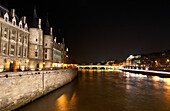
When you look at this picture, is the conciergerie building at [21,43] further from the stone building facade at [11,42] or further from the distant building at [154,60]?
the distant building at [154,60]

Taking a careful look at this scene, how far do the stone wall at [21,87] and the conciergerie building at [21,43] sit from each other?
363 cm

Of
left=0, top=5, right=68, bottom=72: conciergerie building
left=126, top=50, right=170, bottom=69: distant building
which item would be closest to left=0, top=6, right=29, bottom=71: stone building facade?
left=0, top=5, right=68, bottom=72: conciergerie building

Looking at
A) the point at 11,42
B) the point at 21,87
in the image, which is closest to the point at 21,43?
the point at 11,42

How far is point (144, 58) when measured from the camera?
17562 cm

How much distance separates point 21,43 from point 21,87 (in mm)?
18542

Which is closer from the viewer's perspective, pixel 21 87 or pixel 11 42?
pixel 21 87

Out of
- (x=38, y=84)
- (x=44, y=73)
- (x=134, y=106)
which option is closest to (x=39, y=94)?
(x=38, y=84)

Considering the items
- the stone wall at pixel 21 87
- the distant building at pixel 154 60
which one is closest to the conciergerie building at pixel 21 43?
the stone wall at pixel 21 87

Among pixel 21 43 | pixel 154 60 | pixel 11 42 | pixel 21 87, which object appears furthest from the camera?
pixel 154 60

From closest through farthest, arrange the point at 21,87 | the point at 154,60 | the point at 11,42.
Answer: the point at 21,87 → the point at 11,42 → the point at 154,60

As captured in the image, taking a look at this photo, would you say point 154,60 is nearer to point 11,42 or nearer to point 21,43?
point 21,43

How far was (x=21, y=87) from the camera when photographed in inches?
711

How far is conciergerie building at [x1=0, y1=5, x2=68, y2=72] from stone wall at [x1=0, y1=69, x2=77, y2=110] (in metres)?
3.63

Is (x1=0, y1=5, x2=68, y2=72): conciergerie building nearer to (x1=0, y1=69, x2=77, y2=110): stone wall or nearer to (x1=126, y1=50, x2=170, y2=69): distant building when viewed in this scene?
(x1=0, y1=69, x2=77, y2=110): stone wall
